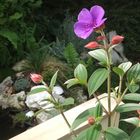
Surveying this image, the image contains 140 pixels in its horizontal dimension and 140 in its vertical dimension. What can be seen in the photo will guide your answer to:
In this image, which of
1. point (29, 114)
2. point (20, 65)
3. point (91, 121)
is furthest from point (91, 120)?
point (20, 65)

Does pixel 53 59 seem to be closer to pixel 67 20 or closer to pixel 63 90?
pixel 63 90

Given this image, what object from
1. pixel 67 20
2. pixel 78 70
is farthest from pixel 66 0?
pixel 78 70

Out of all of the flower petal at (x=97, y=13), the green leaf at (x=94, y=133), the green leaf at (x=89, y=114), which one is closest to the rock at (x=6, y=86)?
the green leaf at (x=89, y=114)

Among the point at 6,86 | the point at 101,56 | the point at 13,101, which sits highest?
the point at 101,56

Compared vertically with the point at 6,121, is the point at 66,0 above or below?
above

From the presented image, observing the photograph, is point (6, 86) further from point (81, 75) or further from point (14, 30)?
point (81, 75)

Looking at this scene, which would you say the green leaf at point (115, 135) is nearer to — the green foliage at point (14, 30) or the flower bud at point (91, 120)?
the flower bud at point (91, 120)
